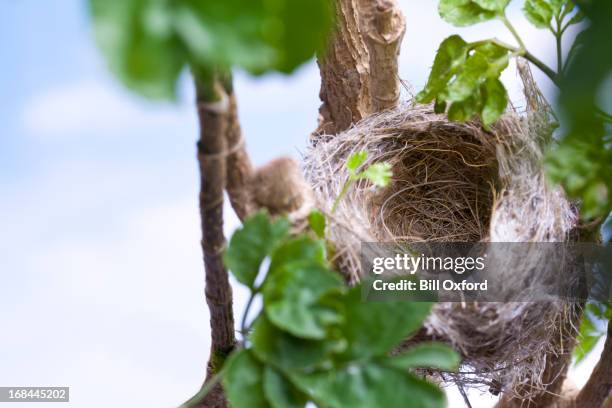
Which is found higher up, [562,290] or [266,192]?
[266,192]

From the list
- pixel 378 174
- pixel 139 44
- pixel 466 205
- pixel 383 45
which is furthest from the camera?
pixel 466 205

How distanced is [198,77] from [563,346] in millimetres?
821

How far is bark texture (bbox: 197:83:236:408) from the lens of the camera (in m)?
0.81

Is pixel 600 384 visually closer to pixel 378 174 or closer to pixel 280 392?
pixel 378 174

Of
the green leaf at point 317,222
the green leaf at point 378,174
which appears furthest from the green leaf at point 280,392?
the green leaf at point 378,174

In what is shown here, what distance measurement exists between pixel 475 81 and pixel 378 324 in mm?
435

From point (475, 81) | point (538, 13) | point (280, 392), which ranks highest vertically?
point (538, 13)

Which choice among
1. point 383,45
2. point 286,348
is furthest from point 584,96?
point 383,45

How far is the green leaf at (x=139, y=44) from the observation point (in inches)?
20.9

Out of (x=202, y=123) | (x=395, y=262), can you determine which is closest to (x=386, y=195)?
(x=395, y=262)

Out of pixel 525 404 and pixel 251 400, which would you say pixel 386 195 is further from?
pixel 251 400

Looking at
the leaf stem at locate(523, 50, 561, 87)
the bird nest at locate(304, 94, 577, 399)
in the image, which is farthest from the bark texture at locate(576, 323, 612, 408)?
the leaf stem at locate(523, 50, 561, 87)

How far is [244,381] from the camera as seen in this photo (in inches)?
32.0

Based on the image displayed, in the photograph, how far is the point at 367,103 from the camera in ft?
4.65
